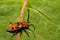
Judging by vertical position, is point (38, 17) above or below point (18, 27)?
above

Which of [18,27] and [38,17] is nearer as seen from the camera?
[38,17]

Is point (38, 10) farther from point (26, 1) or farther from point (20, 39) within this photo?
point (20, 39)

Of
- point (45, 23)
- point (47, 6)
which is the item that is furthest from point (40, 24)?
point (47, 6)

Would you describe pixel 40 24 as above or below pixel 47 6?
below

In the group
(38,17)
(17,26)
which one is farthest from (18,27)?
(38,17)

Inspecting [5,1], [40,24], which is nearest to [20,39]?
[40,24]

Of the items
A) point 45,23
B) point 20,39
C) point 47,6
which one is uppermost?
point 47,6

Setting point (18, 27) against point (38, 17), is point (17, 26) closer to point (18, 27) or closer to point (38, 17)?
point (18, 27)

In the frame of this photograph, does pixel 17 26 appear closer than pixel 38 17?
No
